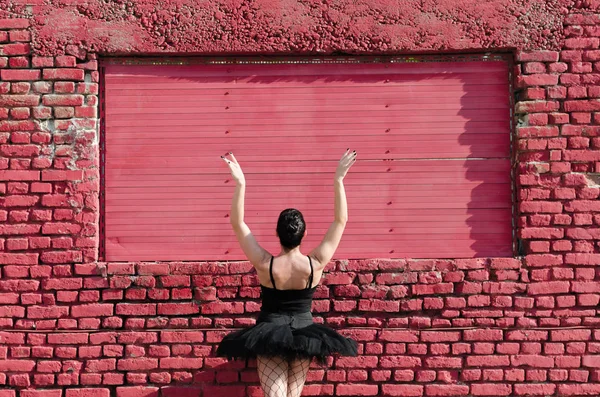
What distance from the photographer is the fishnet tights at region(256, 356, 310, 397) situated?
4.60 metres

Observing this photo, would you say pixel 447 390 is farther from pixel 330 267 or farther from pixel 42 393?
pixel 42 393

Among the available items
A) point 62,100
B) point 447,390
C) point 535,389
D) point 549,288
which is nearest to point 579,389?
point 535,389

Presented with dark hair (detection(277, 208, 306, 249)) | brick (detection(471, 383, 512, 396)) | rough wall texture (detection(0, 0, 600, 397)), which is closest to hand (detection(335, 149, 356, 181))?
dark hair (detection(277, 208, 306, 249))

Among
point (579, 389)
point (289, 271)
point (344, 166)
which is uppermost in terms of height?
point (344, 166)

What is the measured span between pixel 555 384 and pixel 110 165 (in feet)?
13.5

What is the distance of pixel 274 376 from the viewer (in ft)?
15.1

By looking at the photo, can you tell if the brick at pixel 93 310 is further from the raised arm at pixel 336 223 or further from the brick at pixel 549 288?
the brick at pixel 549 288

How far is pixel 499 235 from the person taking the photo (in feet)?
18.6

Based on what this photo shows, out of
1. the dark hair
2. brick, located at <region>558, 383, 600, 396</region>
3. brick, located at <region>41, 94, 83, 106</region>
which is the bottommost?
brick, located at <region>558, 383, 600, 396</region>

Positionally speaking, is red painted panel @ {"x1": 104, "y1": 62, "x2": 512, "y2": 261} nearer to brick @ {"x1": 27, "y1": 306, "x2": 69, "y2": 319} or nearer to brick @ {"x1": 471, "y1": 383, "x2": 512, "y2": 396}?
brick @ {"x1": 27, "y1": 306, "x2": 69, "y2": 319}

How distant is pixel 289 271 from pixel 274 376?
0.73m

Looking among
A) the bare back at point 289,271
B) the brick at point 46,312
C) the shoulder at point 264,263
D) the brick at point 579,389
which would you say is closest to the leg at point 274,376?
the bare back at point 289,271

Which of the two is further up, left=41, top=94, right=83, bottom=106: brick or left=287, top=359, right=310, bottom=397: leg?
left=41, top=94, right=83, bottom=106: brick

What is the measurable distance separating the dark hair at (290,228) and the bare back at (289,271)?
0.33ft
